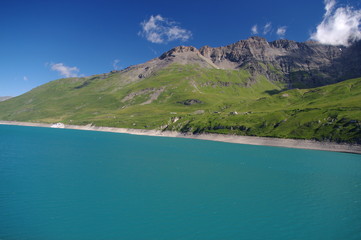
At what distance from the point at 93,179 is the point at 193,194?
927 inches

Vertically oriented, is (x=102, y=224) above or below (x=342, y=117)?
below

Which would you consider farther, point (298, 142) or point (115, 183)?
point (298, 142)

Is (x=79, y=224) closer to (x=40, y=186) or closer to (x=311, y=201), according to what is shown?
(x=40, y=186)

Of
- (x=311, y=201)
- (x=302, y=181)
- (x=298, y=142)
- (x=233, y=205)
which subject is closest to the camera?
(x=233, y=205)

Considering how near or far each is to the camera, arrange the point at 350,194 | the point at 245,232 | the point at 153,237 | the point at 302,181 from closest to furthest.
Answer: the point at 153,237 < the point at 245,232 < the point at 350,194 < the point at 302,181

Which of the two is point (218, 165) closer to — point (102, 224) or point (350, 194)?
point (350, 194)

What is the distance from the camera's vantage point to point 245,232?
29.9 m

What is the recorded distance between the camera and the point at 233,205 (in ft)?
129

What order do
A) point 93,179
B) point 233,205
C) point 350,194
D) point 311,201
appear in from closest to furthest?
point 233,205
point 311,201
point 350,194
point 93,179

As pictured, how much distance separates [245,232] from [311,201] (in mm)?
20513

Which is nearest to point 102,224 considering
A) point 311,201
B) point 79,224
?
point 79,224

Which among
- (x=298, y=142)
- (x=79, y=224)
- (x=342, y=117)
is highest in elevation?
(x=342, y=117)

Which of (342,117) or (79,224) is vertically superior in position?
(342,117)

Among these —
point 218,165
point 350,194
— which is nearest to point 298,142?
point 218,165
